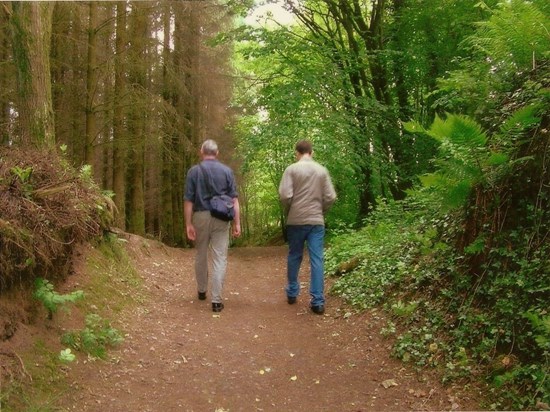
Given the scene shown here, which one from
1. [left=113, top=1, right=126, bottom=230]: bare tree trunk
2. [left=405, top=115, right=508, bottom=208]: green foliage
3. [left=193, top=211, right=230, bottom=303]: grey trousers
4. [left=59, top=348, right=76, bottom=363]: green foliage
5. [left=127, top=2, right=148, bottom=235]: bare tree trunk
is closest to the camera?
[left=59, top=348, right=76, bottom=363]: green foliage

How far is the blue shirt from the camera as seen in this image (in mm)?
6367

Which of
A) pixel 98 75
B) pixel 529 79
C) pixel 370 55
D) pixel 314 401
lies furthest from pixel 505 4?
pixel 98 75

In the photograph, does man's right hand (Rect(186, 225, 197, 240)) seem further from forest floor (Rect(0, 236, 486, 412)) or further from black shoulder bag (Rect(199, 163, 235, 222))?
forest floor (Rect(0, 236, 486, 412))

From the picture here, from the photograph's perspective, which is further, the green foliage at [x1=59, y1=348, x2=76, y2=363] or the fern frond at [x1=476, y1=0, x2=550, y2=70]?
the fern frond at [x1=476, y1=0, x2=550, y2=70]

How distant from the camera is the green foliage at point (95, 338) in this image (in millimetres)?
4332

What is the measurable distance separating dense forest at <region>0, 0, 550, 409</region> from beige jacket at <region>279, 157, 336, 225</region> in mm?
1098

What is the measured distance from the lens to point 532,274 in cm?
383

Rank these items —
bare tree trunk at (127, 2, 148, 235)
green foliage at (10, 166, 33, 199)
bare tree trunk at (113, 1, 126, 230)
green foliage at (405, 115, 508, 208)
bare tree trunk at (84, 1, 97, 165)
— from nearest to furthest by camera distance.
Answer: green foliage at (10, 166, 33, 199) → green foliage at (405, 115, 508, 208) → bare tree trunk at (84, 1, 97, 165) → bare tree trunk at (113, 1, 126, 230) → bare tree trunk at (127, 2, 148, 235)

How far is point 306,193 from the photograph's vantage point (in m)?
6.31

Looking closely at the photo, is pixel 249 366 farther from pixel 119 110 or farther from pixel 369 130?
pixel 119 110

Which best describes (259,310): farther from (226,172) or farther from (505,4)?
(505,4)

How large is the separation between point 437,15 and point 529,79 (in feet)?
23.9

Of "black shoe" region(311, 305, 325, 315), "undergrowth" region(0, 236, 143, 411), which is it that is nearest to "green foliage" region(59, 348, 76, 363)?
"undergrowth" region(0, 236, 143, 411)

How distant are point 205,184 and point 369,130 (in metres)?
7.13
